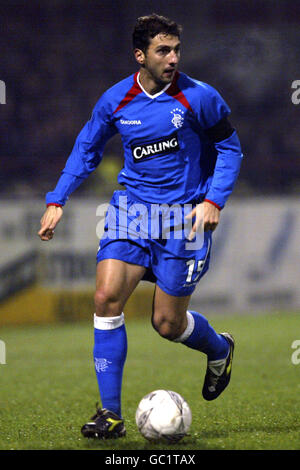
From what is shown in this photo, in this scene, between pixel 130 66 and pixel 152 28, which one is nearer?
pixel 152 28

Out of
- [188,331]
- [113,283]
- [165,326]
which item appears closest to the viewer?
[113,283]

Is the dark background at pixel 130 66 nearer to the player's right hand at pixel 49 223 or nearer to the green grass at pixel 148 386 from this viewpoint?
the green grass at pixel 148 386

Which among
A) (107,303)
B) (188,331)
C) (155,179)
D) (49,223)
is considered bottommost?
(188,331)

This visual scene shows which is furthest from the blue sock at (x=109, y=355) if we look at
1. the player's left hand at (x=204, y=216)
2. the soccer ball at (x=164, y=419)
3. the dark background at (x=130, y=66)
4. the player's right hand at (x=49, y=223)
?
the dark background at (x=130, y=66)

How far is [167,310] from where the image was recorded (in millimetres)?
4105

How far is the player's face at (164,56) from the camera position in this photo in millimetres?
3912

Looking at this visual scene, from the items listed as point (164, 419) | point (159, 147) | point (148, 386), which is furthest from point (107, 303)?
point (148, 386)

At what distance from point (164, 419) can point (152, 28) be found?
6.04 ft

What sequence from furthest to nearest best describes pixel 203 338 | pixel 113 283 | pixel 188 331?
pixel 203 338, pixel 188 331, pixel 113 283

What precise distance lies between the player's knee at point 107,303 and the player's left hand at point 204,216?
0.48 m

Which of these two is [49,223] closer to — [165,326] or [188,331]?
[165,326]

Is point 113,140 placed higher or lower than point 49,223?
lower

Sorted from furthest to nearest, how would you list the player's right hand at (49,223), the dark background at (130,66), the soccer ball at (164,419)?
the dark background at (130,66) → the player's right hand at (49,223) → the soccer ball at (164,419)

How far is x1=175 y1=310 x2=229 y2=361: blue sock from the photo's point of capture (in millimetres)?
4336
